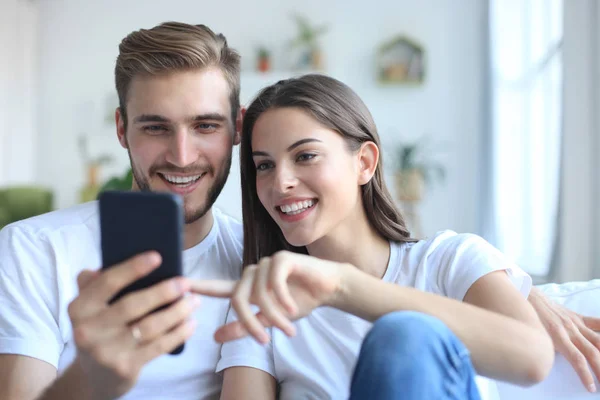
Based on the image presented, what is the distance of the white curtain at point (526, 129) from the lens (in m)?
4.15

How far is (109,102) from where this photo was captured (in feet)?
20.4

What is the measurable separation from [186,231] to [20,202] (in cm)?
443

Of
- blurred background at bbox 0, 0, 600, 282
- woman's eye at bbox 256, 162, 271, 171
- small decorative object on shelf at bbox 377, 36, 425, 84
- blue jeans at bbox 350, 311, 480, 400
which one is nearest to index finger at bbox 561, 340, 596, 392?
blue jeans at bbox 350, 311, 480, 400

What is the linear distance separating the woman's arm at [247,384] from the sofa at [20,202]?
14.7ft

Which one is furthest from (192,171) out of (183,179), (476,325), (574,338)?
(574,338)

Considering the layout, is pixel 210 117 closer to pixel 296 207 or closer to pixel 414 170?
pixel 296 207

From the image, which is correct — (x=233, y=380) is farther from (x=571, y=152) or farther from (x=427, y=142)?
(x=427, y=142)

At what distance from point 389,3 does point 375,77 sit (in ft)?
2.22

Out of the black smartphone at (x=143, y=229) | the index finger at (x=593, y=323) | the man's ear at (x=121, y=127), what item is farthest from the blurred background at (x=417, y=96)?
→ the black smartphone at (x=143, y=229)

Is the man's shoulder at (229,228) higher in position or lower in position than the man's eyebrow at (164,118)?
lower

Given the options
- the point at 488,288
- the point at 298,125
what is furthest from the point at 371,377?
the point at 298,125

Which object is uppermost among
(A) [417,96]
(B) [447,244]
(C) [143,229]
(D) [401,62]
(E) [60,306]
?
(D) [401,62]

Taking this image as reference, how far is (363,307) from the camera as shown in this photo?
38.9 inches

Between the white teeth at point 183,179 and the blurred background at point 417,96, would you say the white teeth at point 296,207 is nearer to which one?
the white teeth at point 183,179
